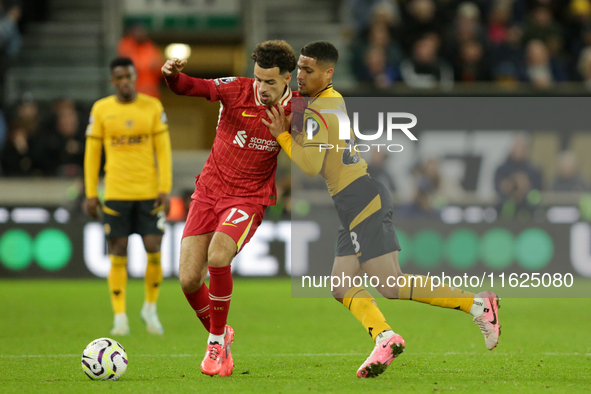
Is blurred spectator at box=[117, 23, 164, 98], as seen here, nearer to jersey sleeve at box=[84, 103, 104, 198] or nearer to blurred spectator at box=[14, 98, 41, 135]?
blurred spectator at box=[14, 98, 41, 135]

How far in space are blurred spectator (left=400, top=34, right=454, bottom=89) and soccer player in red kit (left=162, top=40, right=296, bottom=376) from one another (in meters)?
9.59

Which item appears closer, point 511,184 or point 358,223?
point 358,223

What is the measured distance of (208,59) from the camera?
20.6 m

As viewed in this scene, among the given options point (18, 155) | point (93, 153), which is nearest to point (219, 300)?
point (93, 153)

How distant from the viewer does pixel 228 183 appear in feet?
19.1

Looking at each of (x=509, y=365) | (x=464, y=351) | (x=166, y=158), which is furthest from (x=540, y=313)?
(x=166, y=158)

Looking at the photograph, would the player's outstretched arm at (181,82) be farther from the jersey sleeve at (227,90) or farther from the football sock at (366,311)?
the football sock at (366,311)

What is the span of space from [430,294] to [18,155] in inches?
406

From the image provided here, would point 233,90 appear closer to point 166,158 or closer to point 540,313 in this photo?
point 166,158

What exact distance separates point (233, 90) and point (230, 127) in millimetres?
259

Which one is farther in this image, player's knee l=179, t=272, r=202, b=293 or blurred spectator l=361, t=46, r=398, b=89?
blurred spectator l=361, t=46, r=398, b=89

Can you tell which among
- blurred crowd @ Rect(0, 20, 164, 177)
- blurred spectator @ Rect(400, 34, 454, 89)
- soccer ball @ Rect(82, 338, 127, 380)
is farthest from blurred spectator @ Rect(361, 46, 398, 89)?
soccer ball @ Rect(82, 338, 127, 380)

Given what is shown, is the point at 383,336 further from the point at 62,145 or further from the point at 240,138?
the point at 62,145

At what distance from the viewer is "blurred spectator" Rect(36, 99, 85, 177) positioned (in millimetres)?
14133
